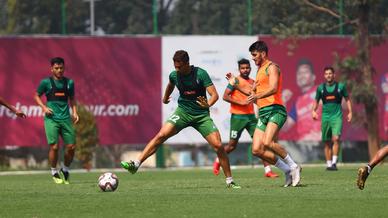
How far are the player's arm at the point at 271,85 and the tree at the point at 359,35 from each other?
1602 centimetres

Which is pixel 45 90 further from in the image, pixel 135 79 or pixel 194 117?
pixel 135 79

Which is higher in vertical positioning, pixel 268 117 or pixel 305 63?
pixel 305 63

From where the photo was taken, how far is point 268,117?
18375mm

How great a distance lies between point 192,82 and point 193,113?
0.50 meters

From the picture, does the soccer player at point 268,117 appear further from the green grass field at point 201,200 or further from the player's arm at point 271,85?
the green grass field at point 201,200

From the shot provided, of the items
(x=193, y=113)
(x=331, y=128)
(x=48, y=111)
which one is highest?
(x=48, y=111)

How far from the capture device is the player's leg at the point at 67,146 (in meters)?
21.6

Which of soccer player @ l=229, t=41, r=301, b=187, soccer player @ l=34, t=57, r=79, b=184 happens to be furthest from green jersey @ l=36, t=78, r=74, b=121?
soccer player @ l=229, t=41, r=301, b=187

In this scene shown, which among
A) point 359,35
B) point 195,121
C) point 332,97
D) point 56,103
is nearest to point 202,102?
point 195,121

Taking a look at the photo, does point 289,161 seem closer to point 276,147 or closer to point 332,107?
point 276,147

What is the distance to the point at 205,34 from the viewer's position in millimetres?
35938

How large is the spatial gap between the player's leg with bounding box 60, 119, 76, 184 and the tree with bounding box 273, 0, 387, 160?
1405 centimetres

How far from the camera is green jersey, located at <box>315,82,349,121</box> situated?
26438 mm

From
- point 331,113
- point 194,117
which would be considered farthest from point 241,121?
point 194,117
